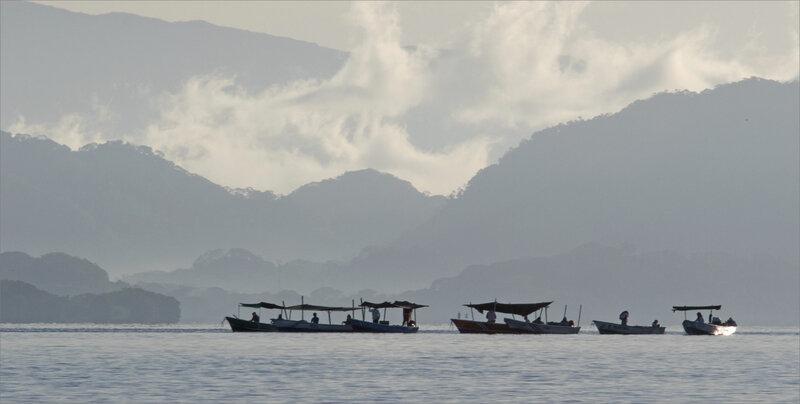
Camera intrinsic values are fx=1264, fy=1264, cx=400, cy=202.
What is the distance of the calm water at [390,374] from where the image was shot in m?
72.9

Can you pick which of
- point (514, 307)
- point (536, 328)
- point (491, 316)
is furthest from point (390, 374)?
point (536, 328)

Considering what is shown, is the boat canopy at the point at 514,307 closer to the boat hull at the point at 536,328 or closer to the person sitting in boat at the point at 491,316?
the person sitting in boat at the point at 491,316

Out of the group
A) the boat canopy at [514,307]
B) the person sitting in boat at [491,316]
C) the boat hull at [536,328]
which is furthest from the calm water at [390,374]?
the boat hull at [536,328]

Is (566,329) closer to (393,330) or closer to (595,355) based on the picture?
(393,330)

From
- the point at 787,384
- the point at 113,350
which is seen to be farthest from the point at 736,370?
the point at 113,350

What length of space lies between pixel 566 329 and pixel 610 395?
12645cm

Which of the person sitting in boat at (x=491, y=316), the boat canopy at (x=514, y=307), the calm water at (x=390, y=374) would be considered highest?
the boat canopy at (x=514, y=307)

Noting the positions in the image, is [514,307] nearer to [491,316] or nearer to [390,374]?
[491,316]

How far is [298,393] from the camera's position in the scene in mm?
73688

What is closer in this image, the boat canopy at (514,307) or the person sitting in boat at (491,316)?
the person sitting in boat at (491,316)

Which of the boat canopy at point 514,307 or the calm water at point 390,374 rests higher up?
the boat canopy at point 514,307

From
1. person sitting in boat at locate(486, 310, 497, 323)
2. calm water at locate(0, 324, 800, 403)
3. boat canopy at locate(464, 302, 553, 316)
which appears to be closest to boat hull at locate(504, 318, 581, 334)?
boat canopy at locate(464, 302, 553, 316)

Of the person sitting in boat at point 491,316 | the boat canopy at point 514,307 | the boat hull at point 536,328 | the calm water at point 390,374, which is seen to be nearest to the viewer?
the calm water at point 390,374

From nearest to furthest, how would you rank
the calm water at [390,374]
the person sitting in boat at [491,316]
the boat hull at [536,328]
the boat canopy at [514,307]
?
1. the calm water at [390,374]
2. the person sitting in boat at [491,316]
3. the boat canopy at [514,307]
4. the boat hull at [536,328]
